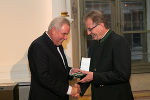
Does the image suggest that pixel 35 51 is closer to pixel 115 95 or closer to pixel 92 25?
pixel 92 25

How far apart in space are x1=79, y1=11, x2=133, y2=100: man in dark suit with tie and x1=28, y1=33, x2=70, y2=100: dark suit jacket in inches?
9.5

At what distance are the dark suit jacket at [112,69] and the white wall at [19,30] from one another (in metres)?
1.99

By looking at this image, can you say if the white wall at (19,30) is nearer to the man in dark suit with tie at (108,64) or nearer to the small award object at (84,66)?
the small award object at (84,66)

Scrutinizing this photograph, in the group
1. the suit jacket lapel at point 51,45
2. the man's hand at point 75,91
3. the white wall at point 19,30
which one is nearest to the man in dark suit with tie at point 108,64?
the man's hand at point 75,91

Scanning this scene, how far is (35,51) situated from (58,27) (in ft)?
1.00

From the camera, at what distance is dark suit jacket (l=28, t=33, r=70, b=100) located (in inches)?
92.7

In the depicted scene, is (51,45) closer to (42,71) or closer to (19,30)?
(42,71)

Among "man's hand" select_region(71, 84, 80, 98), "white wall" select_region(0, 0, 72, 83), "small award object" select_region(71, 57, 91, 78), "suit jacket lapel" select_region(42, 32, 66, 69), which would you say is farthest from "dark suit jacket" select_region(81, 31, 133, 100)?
"white wall" select_region(0, 0, 72, 83)

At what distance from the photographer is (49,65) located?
2.41 m

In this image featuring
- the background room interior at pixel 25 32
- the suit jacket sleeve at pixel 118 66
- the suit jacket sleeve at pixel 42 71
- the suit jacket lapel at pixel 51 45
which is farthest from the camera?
the background room interior at pixel 25 32

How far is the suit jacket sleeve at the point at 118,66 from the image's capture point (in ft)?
7.30

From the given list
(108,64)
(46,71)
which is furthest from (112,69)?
(46,71)

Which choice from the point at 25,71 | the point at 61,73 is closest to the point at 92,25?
the point at 61,73

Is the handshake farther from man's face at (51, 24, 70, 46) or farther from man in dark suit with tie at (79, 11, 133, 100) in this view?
man's face at (51, 24, 70, 46)
